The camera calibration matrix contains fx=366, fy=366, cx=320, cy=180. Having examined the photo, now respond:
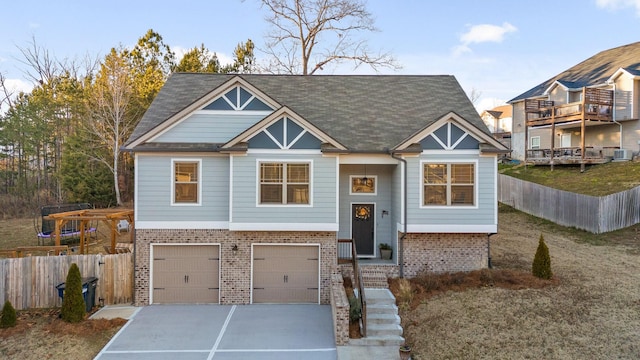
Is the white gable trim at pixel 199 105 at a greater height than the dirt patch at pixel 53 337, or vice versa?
the white gable trim at pixel 199 105

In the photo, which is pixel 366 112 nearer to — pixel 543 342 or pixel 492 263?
pixel 492 263

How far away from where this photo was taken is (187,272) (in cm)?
1134

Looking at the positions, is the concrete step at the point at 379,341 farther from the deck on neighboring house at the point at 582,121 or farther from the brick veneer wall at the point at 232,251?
the deck on neighboring house at the point at 582,121

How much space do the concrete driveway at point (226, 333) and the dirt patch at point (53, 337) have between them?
0.38 metres

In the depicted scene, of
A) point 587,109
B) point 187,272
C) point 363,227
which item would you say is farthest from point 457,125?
point 587,109

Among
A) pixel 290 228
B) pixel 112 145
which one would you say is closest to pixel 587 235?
pixel 290 228

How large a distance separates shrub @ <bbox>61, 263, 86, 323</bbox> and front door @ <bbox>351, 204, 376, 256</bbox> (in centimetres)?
809

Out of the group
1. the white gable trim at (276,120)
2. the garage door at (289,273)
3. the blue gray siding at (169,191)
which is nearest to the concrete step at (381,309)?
the garage door at (289,273)

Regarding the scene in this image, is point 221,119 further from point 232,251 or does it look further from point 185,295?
point 185,295

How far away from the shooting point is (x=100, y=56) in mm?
28375

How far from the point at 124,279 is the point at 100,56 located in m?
24.1

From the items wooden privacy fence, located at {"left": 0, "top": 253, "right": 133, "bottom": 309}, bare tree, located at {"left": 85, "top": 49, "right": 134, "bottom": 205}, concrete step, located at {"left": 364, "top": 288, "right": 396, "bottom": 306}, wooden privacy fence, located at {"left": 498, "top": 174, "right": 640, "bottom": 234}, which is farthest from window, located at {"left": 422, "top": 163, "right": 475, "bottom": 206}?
bare tree, located at {"left": 85, "top": 49, "right": 134, "bottom": 205}

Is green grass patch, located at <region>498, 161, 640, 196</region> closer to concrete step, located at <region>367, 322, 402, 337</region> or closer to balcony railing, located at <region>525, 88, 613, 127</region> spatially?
balcony railing, located at <region>525, 88, 613, 127</region>

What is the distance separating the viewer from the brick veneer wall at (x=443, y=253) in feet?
37.6
